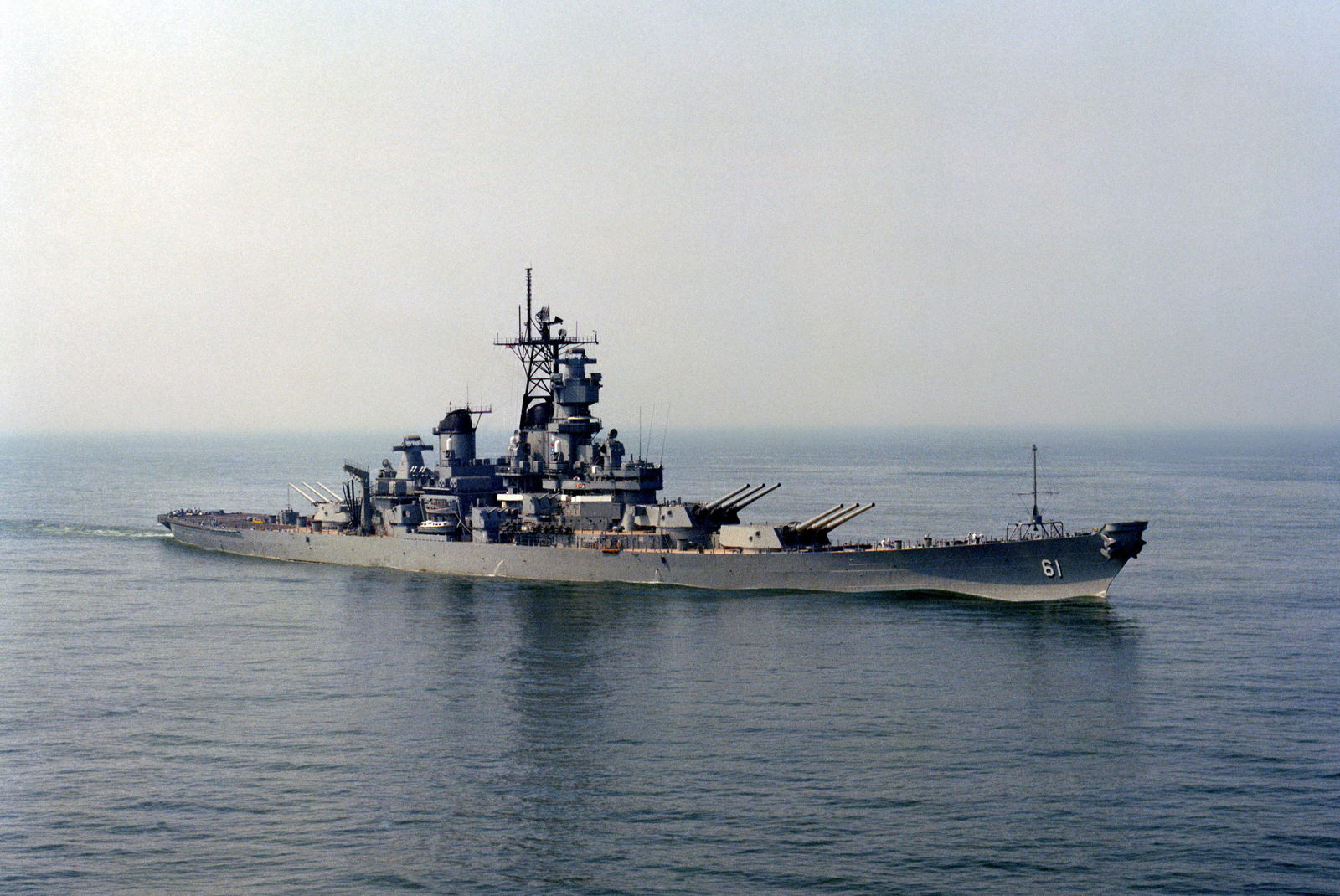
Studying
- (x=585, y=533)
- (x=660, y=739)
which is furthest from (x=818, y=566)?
(x=660, y=739)

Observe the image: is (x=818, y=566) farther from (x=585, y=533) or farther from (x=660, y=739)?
(x=660, y=739)

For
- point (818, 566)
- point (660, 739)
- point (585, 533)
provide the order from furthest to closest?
Result: point (585, 533), point (818, 566), point (660, 739)

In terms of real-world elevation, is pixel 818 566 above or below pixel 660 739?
above

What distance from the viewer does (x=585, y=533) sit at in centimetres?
6144

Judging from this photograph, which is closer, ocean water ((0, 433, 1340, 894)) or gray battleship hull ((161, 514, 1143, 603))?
ocean water ((0, 433, 1340, 894))

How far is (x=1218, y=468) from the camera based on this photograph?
15575cm

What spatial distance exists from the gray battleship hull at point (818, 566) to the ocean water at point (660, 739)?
4.42ft

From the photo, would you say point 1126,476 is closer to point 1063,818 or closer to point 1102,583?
point 1102,583

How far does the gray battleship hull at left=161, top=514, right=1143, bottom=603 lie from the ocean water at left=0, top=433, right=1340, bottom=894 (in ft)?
4.42

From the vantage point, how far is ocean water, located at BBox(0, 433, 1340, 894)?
977 inches

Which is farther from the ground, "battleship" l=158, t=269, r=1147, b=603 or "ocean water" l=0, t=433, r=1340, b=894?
"battleship" l=158, t=269, r=1147, b=603

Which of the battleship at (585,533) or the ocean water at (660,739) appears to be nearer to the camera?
the ocean water at (660,739)

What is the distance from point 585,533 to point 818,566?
40.8ft

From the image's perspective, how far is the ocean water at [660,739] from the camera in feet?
81.5
